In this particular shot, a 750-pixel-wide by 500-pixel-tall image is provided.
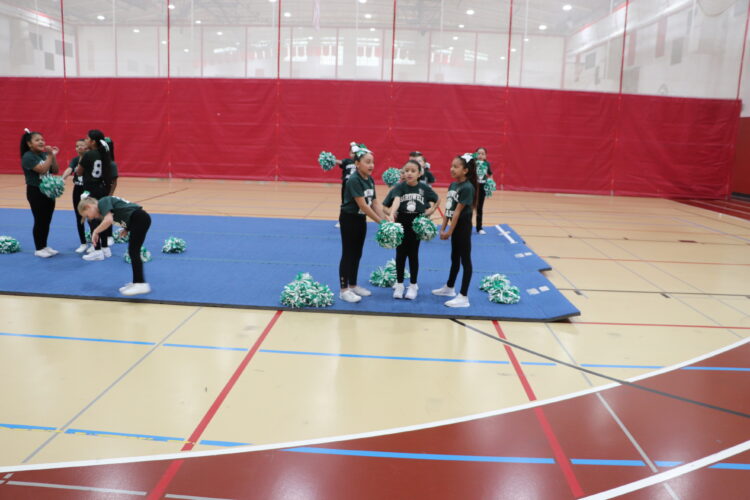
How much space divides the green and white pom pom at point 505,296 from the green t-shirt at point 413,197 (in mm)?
1150

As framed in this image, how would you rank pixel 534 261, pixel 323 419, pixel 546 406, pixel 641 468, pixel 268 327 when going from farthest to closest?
pixel 534 261 → pixel 268 327 → pixel 546 406 → pixel 323 419 → pixel 641 468

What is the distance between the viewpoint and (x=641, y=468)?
114 inches

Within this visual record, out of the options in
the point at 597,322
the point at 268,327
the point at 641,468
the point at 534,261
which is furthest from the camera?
the point at 534,261

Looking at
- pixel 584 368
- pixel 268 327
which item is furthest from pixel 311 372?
pixel 584 368

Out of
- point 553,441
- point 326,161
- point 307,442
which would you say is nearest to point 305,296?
point 307,442

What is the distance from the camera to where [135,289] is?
221 inches

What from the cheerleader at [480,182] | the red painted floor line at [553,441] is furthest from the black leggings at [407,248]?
the cheerleader at [480,182]

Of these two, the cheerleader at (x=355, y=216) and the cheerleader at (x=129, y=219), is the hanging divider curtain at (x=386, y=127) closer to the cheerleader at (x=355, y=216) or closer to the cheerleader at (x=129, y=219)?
the cheerleader at (x=355, y=216)

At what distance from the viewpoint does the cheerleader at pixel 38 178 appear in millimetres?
6891

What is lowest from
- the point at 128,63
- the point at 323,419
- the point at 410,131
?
the point at 323,419

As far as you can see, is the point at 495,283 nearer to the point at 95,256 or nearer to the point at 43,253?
the point at 95,256

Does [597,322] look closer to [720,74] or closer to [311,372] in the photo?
[311,372]

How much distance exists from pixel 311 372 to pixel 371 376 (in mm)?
436

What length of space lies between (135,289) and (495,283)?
3.76 metres
